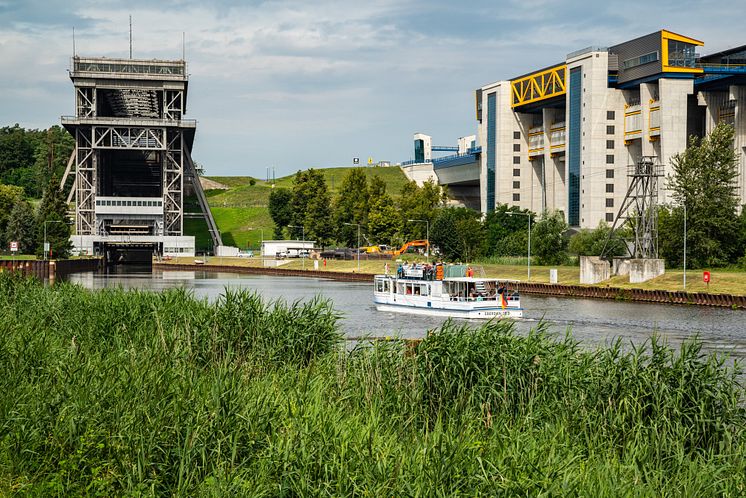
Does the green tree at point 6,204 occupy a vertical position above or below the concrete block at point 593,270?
above

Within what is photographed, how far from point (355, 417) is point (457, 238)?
111289 mm

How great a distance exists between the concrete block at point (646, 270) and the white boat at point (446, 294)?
73.7 feet

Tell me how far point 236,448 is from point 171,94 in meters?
161

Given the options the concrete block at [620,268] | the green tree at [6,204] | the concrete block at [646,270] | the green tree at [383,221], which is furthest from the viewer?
the green tree at [6,204]

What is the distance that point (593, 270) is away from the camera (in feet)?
295

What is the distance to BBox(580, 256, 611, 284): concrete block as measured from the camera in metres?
89.8

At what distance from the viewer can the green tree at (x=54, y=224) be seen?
450 feet

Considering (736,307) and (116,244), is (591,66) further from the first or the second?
(116,244)

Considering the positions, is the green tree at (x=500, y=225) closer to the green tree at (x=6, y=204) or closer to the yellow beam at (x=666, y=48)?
the yellow beam at (x=666, y=48)

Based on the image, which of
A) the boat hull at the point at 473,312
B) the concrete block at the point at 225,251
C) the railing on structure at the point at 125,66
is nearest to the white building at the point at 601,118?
the concrete block at the point at 225,251

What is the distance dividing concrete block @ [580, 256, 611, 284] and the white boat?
22818mm

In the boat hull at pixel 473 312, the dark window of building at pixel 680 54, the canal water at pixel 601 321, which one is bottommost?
the canal water at pixel 601 321

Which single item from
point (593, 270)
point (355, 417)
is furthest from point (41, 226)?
point (355, 417)

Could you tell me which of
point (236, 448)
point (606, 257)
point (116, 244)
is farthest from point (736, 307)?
point (116, 244)
